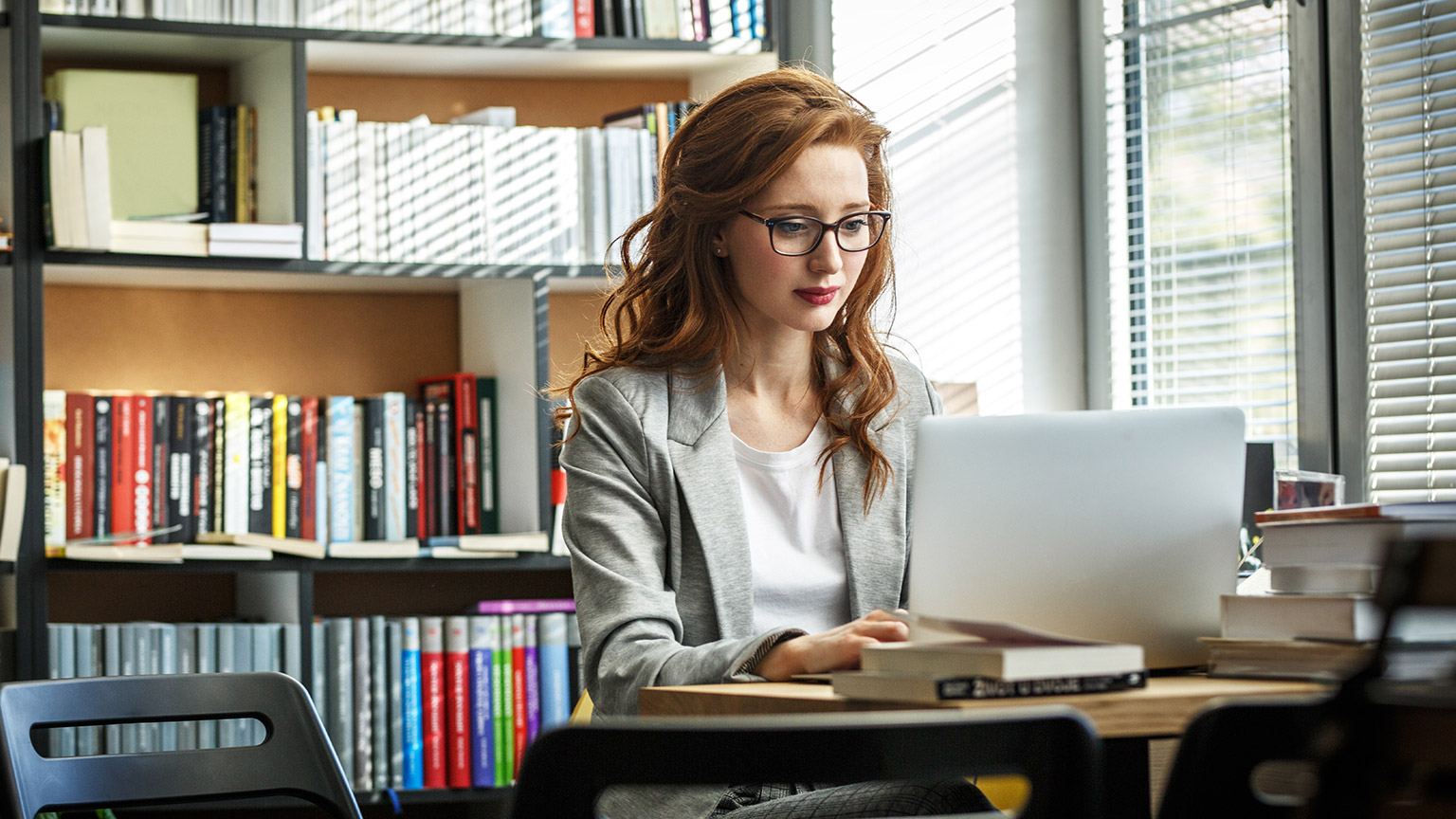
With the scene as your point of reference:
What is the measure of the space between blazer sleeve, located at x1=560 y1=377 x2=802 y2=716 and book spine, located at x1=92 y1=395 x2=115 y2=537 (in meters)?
1.37

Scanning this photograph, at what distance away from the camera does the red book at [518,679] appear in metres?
2.66

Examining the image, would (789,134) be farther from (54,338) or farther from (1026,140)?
(54,338)

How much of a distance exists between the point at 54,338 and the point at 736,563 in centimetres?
191

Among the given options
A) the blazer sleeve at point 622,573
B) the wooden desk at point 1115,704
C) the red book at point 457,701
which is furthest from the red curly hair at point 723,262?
the red book at point 457,701

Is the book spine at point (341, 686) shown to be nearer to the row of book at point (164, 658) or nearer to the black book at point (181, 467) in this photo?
the row of book at point (164, 658)

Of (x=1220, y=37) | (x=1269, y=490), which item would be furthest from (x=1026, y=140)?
(x=1269, y=490)

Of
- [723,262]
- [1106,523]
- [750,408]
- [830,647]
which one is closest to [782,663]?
[830,647]

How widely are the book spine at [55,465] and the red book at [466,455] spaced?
2.41 feet

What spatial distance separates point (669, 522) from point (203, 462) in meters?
1.44

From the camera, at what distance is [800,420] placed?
1646mm

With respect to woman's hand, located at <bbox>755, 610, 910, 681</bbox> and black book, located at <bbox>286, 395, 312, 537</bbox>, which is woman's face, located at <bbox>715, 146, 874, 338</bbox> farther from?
black book, located at <bbox>286, 395, 312, 537</bbox>

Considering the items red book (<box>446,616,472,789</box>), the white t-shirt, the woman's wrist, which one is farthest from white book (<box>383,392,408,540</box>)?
the woman's wrist

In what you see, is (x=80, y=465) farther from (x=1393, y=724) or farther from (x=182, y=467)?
(x=1393, y=724)

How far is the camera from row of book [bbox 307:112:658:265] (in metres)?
2.64
